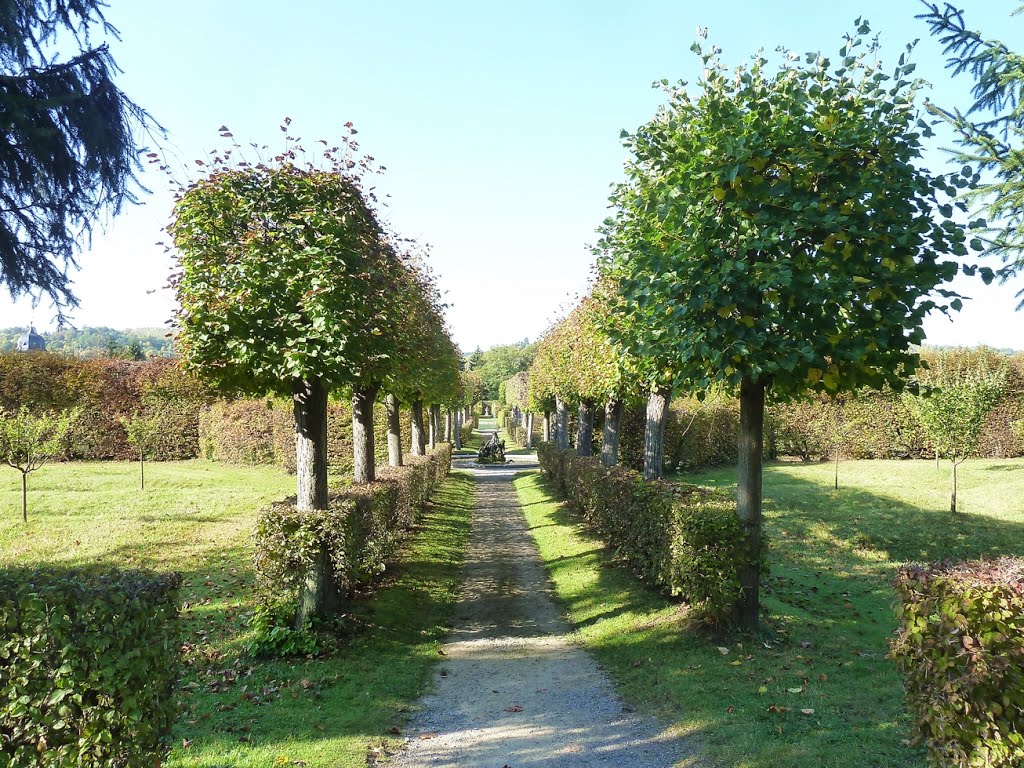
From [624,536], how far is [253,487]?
12189mm

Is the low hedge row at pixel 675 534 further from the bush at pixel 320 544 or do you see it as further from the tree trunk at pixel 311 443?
the tree trunk at pixel 311 443

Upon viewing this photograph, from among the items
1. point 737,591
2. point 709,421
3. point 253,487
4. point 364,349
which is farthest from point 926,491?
point 253,487

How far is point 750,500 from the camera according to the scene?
7648 millimetres

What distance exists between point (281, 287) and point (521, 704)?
530cm

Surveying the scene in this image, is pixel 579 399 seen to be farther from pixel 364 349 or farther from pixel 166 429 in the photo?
pixel 166 429

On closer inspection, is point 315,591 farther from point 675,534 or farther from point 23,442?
point 23,442

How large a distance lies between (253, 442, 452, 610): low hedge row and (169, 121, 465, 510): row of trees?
25.6 inches

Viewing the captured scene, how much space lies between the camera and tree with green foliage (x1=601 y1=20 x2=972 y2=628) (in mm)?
6141

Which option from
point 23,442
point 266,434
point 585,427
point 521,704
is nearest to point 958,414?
point 585,427

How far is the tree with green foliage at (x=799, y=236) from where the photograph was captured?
20.1 ft

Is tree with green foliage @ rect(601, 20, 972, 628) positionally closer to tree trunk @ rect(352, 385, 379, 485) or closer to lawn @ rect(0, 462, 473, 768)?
lawn @ rect(0, 462, 473, 768)

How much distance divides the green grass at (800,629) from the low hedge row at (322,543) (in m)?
3.13

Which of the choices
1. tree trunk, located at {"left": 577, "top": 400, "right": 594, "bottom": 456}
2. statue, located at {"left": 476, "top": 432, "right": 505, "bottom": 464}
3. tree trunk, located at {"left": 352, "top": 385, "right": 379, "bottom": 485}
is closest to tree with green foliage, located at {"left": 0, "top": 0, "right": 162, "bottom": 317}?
tree trunk, located at {"left": 352, "top": 385, "right": 379, "bottom": 485}

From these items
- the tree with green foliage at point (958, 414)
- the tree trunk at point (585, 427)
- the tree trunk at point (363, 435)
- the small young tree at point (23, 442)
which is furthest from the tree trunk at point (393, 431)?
the tree with green foliage at point (958, 414)
